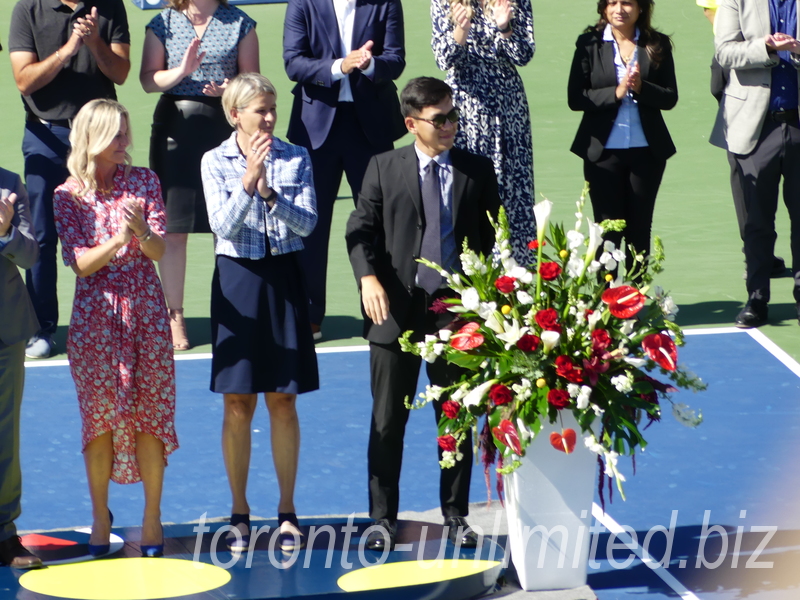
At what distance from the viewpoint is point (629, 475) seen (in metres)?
6.68

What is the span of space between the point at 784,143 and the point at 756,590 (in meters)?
4.32

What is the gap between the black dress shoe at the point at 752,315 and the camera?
9180 millimetres

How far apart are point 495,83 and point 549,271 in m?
3.55

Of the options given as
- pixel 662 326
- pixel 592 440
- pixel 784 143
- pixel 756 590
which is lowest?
pixel 756 590

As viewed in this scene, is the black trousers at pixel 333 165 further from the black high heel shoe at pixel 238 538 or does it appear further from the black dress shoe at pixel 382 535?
the black dress shoe at pixel 382 535

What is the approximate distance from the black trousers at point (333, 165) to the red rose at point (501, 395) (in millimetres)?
3391

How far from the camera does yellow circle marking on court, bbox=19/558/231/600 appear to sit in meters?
5.21

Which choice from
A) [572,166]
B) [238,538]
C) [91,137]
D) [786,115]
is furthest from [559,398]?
[572,166]

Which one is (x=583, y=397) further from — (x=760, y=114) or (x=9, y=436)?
(x=760, y=114)

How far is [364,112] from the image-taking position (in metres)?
8.44

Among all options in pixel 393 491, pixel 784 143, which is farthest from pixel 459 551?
pixel 784 143

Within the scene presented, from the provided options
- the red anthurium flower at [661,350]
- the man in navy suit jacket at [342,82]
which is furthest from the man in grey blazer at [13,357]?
the man in navy suit jacket at [342,82]

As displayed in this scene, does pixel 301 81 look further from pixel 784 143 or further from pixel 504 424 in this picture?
pixel 504 424

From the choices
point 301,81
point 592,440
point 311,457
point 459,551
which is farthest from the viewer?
point 301,81
